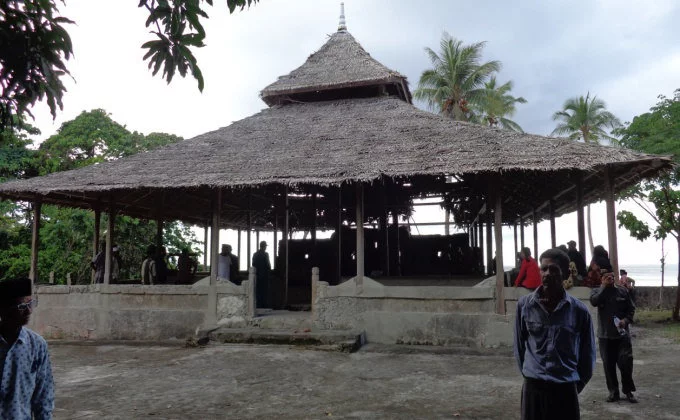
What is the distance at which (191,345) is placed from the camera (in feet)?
31.0

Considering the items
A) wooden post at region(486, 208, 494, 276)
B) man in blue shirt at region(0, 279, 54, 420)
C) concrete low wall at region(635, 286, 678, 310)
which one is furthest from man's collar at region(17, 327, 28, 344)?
concrete low wall at region(635, 286, 678, 310)

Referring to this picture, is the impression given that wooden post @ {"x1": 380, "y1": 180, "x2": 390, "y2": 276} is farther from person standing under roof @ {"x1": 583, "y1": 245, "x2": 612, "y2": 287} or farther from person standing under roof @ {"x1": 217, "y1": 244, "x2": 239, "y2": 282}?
person standing under roof @ {"x1": 583, "y1": 245, "x2": 612, "y2": 287}

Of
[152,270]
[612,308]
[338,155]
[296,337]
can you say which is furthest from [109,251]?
[612,308]

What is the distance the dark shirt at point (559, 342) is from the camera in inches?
118

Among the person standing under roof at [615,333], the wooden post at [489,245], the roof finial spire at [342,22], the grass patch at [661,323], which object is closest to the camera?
the person standing under roof at [615,333]

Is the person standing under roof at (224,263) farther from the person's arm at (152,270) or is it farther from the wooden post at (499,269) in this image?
the wooden post at (499,269)

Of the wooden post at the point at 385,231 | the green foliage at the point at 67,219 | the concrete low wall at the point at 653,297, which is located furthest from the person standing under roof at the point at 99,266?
the concrete low wall at the point at 653,297

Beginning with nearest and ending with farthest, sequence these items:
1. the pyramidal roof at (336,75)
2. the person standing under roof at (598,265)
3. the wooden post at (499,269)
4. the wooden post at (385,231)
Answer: the person standing under roof at (598,265) → the wooden post at (499,269) → the wooden post at (385,231) → the pyramidal roof at (336,75)

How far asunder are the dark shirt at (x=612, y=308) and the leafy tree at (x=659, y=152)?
25.0 feet

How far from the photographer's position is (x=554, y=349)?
302cm

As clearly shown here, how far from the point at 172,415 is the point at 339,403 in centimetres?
178

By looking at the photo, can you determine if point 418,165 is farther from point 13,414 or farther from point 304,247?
point 13,414

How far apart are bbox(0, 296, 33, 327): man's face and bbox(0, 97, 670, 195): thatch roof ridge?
648 centimetres

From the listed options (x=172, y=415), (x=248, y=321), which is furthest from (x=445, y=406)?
(x=248, y=321)
